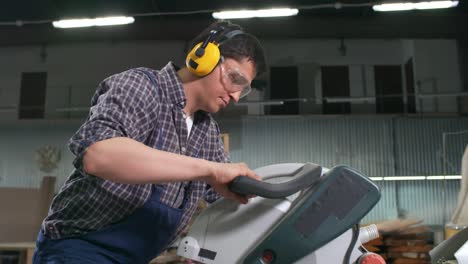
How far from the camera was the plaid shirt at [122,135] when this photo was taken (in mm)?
893

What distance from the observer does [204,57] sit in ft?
3.63

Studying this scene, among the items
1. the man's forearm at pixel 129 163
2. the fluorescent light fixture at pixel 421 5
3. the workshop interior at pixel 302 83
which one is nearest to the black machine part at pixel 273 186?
the man's forearm at pixel 129 163

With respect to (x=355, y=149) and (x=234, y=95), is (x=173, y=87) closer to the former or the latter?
(x=234, y=95)

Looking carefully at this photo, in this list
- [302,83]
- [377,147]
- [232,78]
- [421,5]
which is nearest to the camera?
[232,78]

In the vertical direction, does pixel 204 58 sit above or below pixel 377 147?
below

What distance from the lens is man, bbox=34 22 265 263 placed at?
2.78 ft

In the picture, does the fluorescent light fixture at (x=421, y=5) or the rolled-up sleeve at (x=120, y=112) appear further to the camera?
the fluorescent light fixture at (x=421, y=5)

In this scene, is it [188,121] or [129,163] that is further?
[188,121]

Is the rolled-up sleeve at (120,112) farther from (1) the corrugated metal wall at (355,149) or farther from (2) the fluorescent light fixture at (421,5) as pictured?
(1) the corrugated metal wall at (355,149)

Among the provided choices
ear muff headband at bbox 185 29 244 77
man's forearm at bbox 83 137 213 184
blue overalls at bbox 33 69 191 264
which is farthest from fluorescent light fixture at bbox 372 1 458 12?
man's forearm at bbox 83 137 213 184

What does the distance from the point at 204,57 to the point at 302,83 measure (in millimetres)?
6249

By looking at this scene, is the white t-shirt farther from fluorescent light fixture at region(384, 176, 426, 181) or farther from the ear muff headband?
fluorescent light fixture at region(384, 176, 426, 181)

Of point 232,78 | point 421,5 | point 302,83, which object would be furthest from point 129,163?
point 302,83

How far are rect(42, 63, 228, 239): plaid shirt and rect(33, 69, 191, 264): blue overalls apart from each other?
17 millimetres
